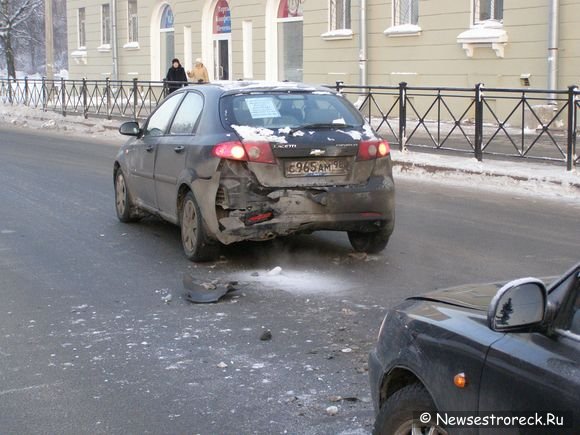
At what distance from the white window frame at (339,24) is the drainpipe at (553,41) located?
7.04m

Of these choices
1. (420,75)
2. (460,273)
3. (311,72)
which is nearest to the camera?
(460,273)

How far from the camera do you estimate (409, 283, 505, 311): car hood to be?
328cm

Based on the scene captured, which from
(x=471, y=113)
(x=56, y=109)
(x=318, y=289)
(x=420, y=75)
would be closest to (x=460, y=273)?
(x=318, y=289)

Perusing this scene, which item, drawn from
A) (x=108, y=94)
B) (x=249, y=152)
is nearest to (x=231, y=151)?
(x=249, y=152)

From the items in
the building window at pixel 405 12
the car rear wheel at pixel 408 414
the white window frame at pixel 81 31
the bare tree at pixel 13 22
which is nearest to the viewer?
the car rear wheel at pixel 408 414

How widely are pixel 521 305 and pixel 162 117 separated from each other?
23.0ft

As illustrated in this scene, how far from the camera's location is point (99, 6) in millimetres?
39031

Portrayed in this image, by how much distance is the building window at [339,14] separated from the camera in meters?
25.8

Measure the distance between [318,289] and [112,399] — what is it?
263 cm

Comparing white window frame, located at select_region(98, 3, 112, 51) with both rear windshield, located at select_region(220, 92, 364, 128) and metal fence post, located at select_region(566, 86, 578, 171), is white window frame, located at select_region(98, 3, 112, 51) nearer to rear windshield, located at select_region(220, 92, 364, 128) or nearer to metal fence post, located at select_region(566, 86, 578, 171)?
metal fence post, located at select_region(566, 86, 578, 171)

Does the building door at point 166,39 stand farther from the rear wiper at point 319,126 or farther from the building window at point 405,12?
the rear wiper at point 319,126

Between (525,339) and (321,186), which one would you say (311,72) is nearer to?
(321,186)

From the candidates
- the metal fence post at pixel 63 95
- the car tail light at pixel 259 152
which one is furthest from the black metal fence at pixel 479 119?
the metal fence post at pixel 63 95

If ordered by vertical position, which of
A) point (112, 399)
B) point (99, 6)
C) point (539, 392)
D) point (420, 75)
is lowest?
point (112, 399)
